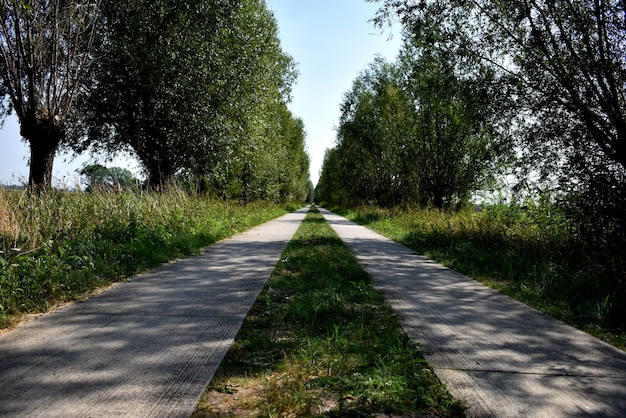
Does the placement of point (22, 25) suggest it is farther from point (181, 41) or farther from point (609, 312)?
point (609, 312)

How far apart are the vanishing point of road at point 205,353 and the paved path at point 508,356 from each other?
0.01 metres

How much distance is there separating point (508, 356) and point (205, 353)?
2.30 metres

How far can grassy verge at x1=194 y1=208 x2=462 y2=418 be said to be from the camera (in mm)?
2264

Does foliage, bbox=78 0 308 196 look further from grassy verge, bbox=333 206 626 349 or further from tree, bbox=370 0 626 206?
grassy verge, bbox=333 206 626 349

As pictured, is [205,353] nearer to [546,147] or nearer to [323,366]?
[323,366]

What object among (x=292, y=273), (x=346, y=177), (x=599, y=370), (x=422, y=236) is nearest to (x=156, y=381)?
(x=599, y=370)

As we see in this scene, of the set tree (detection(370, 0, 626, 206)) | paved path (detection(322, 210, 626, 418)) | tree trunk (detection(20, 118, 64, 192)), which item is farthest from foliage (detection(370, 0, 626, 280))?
tree trunk (detection(20, 118, 64, 192))

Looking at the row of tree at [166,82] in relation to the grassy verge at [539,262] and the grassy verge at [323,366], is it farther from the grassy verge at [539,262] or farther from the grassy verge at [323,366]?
the grassy verge at [323,366]

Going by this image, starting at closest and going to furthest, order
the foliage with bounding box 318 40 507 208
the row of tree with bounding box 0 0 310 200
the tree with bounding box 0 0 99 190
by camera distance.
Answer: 1. the tree with bounding box 0 0 99 190
2. the foliage with bounding box 318 40 507 208
3. the row of tree with bounding box 0 0 310 200

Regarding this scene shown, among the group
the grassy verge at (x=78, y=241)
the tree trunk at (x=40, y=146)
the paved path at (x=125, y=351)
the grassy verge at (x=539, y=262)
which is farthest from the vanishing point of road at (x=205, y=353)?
the tree trunk at (x=40, y=146)

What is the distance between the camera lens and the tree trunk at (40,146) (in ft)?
30.6

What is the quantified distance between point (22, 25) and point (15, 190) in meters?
4.06

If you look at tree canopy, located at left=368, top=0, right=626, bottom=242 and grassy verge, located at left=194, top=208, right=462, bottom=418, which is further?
tree canopy, located at left=368, top=0, right=626, bottom=242

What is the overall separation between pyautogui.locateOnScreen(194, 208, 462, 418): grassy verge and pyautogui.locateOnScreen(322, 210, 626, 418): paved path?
0.67 feet
